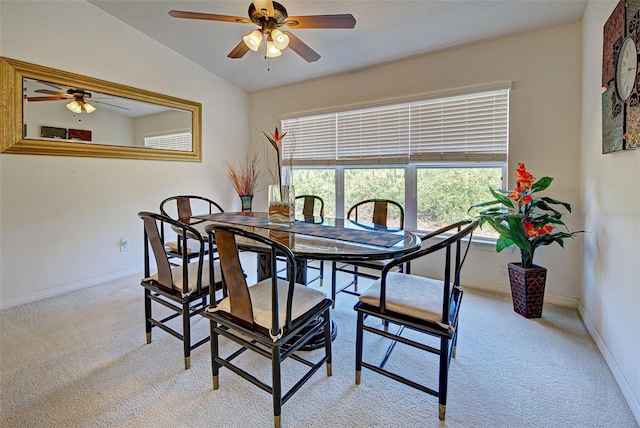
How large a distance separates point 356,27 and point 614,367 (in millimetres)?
3127

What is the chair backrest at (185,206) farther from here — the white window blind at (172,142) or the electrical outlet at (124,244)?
the white window blind at (172,142)

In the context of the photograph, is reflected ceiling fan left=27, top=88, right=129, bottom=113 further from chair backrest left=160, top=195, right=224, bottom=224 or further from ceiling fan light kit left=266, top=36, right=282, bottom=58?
ceiling fan light kit left=266, top=36, right=282, bottom=58

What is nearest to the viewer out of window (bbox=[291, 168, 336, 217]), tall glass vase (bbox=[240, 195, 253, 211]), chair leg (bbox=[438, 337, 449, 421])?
chair leg (bbox=[438, 337, 449, 421])

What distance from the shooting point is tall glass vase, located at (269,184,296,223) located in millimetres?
2254

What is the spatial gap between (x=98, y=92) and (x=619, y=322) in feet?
15.2

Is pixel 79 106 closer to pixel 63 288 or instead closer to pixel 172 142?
pixel 172 142

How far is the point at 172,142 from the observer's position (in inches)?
149

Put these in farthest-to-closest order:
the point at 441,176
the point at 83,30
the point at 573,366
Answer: the point at 441,176 → the point at 83,30 → the point at 573,366

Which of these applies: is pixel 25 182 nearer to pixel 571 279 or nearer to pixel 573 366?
pixel 573 366

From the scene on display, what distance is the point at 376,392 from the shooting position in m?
1.59

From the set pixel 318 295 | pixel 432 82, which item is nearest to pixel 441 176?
pixel 432 82

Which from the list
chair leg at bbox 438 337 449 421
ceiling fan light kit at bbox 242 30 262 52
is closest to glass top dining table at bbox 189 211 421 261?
chair leg at bbox 438 337 449 421

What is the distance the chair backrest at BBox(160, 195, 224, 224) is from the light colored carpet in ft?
3.79

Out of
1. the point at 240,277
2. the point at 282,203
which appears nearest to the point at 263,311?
the point at 240,277
